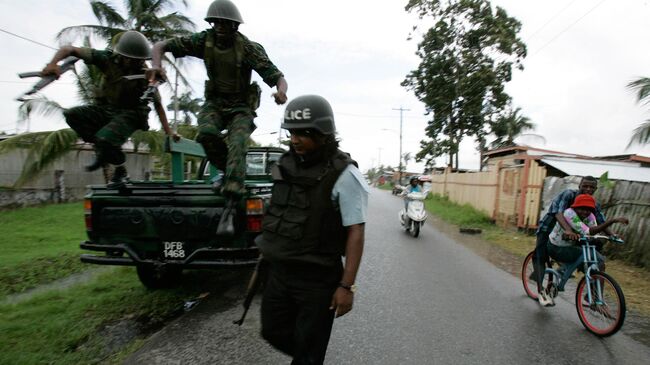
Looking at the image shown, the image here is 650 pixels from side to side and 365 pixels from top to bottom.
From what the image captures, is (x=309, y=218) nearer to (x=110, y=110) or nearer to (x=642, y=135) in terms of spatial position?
(x=110, y=110)

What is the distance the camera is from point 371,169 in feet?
390

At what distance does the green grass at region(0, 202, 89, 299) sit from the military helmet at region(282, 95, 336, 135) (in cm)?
480

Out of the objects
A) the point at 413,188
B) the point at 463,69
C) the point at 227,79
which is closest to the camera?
the point at 227,79

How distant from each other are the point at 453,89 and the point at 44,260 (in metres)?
30.4

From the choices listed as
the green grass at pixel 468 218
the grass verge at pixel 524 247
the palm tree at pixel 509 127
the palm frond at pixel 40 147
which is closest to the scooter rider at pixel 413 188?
the grass verge at pixel 524 247

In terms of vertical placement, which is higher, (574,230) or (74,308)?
(574,230)

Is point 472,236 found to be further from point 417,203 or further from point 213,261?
point 213,261

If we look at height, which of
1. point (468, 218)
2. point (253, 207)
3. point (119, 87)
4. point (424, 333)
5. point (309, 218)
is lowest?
point (468, 218)

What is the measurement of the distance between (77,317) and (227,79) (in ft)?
9.02

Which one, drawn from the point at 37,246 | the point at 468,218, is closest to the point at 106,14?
the point at 37,246

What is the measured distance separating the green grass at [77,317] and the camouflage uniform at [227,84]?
1.82 metres

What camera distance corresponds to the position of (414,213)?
10773mm

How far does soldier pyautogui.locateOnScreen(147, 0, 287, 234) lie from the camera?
364cm

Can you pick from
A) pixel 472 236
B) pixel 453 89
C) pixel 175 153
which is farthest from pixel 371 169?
pixel 175 153
